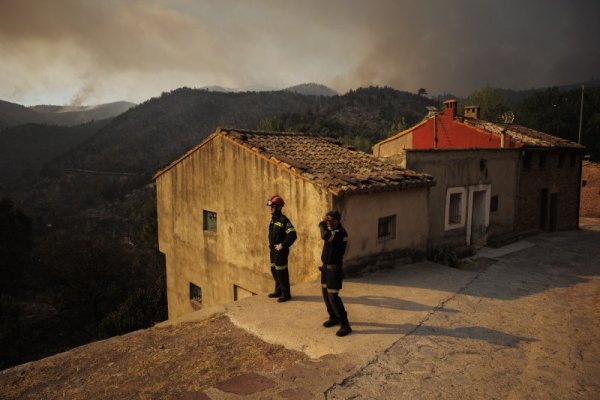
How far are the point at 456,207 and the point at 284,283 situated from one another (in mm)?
9664

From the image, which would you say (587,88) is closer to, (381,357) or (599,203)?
(599,203)

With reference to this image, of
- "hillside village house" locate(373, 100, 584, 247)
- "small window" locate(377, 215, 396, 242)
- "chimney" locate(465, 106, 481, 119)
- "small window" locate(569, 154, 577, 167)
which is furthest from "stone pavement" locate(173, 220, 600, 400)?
"chimney" locate(465, 106, 481, 119)

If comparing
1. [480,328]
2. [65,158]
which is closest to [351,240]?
[480,328]

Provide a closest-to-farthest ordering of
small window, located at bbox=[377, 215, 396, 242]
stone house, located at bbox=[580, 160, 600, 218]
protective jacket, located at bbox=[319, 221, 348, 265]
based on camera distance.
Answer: protective jacket, located at bbox=[319, 221, 348, 265]
small window, located at bbox=[377, 215, 396, 242]
stone house, located at bbox=[580, 160, 600, 218]

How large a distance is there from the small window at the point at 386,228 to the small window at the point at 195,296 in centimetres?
724

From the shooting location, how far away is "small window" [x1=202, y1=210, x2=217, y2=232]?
13.2 metres

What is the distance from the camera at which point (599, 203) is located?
98.5ft

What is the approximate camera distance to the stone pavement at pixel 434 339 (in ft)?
16.7

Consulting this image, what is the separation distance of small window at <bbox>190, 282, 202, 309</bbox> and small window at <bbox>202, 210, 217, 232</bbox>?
2.43 metres

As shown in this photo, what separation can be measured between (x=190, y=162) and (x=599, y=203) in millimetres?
31115

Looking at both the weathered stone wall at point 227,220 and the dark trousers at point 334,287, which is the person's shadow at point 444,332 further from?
the weathered stone wall at point 227,220

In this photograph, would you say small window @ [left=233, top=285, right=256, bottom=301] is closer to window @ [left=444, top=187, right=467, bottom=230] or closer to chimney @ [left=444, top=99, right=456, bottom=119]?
window @ [left=444, top=187, right=467, bottom=230]

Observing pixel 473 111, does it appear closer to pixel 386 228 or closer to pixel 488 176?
pixel 488 176

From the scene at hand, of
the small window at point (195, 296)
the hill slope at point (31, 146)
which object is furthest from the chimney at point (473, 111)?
the hill slope at point (31, 146)
